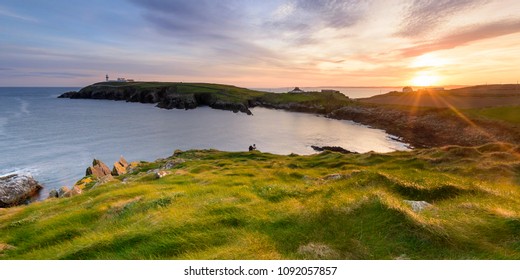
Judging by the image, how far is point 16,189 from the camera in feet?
102

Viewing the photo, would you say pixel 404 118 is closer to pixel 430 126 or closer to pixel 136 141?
pixel 430 126

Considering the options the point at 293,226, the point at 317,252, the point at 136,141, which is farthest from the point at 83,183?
the point at 136,141

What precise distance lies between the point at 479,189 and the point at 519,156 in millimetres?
14208

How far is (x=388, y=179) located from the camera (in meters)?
13.2

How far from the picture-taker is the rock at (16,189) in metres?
30.1

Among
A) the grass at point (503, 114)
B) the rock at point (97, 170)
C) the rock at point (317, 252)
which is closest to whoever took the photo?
the rock at point (317, 252)

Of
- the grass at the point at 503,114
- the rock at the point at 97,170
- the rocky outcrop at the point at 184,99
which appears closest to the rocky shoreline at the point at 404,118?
the rocky outcrop at the point at 184,99

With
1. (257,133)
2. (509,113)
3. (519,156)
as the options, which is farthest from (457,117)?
(519,156)

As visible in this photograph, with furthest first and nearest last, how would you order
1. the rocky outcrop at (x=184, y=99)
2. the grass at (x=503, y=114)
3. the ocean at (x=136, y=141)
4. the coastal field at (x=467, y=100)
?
1. the rocky outcrop at (x=184, y=99)
2. the coastal field at (x=467, y=100)
3. the grass at (x=503, y=114)
4. the ocean at (x=136, y=141)

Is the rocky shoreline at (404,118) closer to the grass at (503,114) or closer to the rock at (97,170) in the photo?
the grass at (503,114)

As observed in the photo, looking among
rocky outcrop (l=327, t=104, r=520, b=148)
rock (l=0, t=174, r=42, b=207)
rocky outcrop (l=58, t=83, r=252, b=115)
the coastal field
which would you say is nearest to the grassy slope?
rock (l=0, t=174, r=42, b=207)

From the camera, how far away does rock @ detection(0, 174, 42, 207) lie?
30125 mm

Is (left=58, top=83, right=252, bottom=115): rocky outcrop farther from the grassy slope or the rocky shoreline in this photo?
the grassy slope
